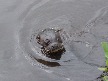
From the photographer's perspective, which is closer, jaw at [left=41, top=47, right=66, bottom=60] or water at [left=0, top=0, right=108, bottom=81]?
water at [left=0, top=0, right=108, bottom=81]

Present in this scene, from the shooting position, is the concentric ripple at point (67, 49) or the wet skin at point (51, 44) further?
the wet skin at point (51, 44)

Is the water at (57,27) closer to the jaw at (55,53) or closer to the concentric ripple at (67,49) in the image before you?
the concentric ripple at (67,49)

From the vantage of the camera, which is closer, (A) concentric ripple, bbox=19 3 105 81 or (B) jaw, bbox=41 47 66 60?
(A) concentric ripple, bbox=19 3 105 81

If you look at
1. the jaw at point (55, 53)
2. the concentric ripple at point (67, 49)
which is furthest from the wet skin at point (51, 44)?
the concentric ripple at point (67, 49)

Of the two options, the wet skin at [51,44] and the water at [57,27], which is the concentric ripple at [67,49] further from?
the wet skin at [51,44]

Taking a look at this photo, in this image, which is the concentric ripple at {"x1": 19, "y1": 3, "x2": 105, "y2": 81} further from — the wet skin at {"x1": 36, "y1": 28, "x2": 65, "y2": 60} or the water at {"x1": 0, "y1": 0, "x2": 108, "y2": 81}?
the wet skin at {"x1": 36, "y1": 28, "x2": 65, "y2": 60}

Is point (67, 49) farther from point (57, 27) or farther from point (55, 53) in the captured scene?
point (57, 27)

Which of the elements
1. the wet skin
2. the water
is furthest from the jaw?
the water

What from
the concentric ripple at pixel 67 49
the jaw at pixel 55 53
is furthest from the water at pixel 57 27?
the jaw at pixel 55 53

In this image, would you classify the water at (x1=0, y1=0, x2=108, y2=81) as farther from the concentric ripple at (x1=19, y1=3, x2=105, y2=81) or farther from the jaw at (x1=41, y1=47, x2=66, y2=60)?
the jaw at (x1=41, y1=47, x2=66, y2=60)
